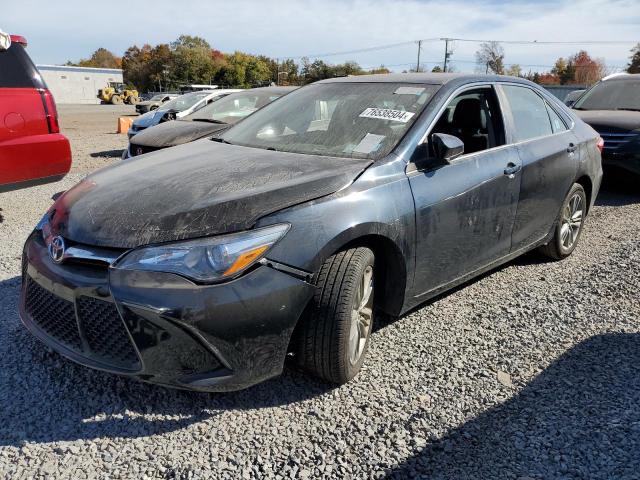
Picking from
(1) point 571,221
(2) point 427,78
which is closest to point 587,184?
(1) point 571,221

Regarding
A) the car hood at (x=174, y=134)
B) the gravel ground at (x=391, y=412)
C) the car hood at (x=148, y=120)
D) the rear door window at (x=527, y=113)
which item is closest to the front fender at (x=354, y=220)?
the gravel ground at (x=391, y=412)

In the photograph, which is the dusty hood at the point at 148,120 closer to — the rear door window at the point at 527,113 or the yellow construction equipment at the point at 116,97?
the rear door window at the point at 527,113

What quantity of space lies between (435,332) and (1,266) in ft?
11.6

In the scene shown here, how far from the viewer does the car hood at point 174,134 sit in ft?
23.9

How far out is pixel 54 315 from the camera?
2.51 meters

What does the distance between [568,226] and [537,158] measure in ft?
3.55

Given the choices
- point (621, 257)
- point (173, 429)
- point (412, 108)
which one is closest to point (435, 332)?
point (412, 108)

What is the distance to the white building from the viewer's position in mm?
72625

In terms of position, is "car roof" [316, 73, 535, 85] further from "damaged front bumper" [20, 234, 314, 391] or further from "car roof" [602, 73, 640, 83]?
"car roof" [602, 73, 640, 83]

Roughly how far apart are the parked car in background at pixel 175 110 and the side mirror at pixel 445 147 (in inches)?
315

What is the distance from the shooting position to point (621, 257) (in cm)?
484

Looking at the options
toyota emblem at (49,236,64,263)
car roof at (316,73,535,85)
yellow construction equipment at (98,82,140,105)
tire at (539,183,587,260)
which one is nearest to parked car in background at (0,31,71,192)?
toyota emblem at (49,236,64,263)

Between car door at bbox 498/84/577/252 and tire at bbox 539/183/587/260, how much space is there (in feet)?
0.53

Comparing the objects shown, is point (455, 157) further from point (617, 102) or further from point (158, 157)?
→ point (617, 102)
